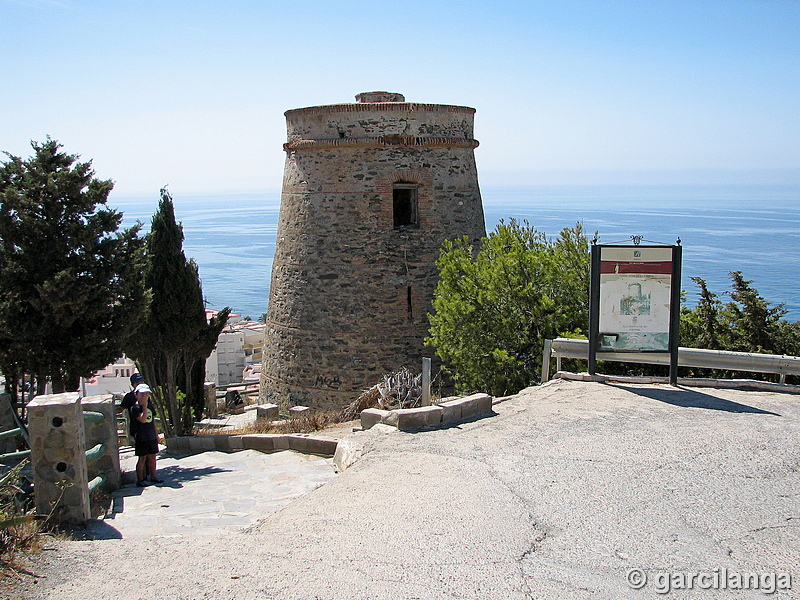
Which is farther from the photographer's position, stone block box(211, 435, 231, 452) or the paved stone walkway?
stone block box(211, 435, 231, 452)

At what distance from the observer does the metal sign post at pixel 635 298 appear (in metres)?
9.26

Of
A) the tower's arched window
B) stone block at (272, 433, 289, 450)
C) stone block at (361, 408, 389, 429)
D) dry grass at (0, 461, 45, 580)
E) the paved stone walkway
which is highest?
the tower's arched window

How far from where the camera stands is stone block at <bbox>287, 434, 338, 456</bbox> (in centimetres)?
852

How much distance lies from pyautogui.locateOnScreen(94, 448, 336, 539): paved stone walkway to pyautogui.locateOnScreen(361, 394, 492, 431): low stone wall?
2.50 feet

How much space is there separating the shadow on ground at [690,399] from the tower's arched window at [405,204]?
7039 millimetres

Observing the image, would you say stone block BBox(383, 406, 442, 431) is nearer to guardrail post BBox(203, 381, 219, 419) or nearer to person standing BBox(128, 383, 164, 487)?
person standing BBox(128, 383, 164, 487)

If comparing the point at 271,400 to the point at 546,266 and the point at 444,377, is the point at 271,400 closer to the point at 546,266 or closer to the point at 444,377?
the point at 444,377

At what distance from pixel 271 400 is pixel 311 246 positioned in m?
3.59

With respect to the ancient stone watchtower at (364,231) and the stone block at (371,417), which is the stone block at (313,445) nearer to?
the stone block at (371,417)

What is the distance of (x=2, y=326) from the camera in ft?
30.6

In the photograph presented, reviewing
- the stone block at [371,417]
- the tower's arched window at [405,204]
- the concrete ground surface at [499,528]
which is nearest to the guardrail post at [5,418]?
the concrete ground surface at [499,528]

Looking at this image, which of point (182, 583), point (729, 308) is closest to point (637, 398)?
point (182, 583)

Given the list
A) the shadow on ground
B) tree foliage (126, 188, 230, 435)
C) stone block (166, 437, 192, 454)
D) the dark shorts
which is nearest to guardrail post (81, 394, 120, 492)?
the dark shorts

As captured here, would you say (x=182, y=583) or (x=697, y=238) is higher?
(x=697, y=238)
